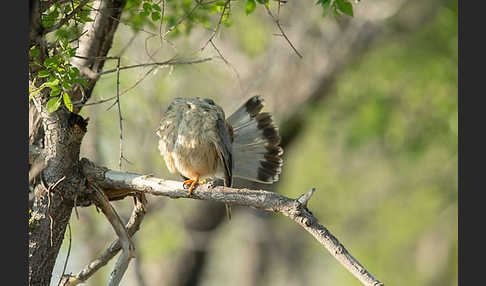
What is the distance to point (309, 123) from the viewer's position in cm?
918

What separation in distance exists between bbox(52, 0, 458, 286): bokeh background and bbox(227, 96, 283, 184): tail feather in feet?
3.27

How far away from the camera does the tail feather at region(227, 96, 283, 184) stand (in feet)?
13.9

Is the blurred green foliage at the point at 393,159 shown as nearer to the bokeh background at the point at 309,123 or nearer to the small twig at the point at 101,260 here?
the bokeh background at the point at 309,123

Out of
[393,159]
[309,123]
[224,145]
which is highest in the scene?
[393,159]

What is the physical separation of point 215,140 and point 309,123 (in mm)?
5584

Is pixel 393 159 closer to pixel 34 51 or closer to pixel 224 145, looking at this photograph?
pixel 224 145

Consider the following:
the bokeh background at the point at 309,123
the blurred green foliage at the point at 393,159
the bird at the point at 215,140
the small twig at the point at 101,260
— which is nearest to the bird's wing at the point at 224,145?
the bird at the point at 215,140

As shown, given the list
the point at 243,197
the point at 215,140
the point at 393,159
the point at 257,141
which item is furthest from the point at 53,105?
the point at 393,159

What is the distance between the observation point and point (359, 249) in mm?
17391

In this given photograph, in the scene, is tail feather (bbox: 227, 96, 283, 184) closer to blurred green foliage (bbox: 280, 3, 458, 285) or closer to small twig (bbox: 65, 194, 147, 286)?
small twig (bbox: 65, 194, 147, 286)

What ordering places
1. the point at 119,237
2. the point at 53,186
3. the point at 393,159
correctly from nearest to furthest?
the point at 53,186 < the point at 119,237 < the point at 393,159

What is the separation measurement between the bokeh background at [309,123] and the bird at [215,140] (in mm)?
1054

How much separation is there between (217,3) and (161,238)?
5.90 meters

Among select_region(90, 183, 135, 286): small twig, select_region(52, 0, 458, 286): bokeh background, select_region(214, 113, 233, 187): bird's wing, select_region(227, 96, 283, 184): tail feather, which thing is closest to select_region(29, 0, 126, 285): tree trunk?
select_region(90, 183, 135, 286): small twig
